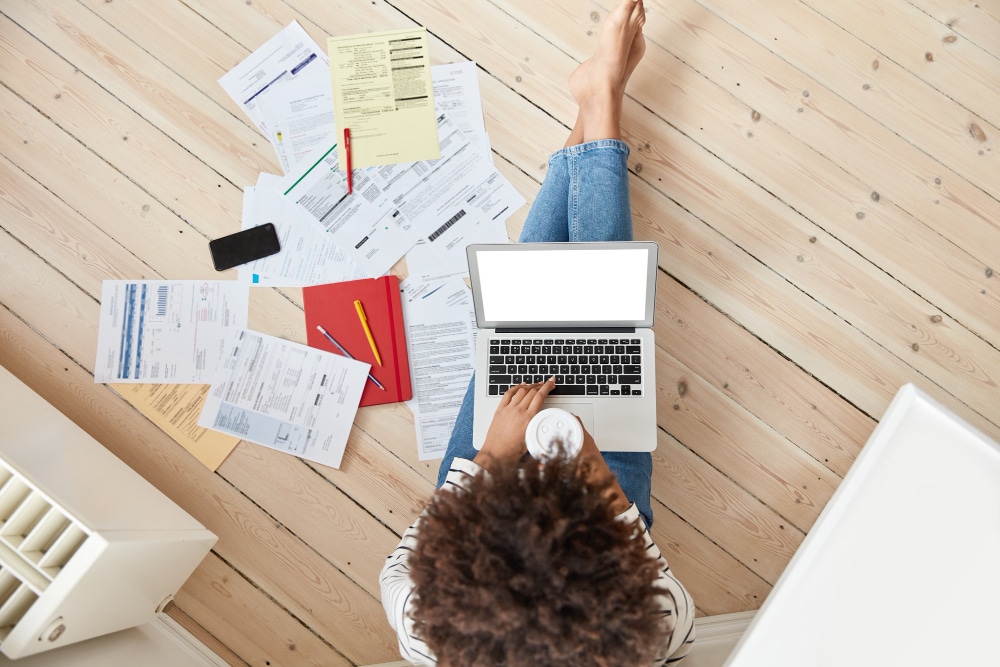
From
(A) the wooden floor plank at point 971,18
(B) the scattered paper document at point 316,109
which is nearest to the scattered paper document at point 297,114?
(B) the scattered paper document at point 316,109

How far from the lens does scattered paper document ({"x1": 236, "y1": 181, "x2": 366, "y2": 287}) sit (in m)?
1.37

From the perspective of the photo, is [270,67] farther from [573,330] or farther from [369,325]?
[573,330]

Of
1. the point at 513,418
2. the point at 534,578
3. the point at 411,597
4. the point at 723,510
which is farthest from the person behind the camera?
the point at 723,510

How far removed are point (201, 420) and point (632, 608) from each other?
103cm

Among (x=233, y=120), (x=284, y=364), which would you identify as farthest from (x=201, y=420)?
(x=233, y=120)

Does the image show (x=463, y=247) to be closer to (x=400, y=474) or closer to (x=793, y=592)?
(x=400, y=474)

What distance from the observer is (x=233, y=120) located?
141cm

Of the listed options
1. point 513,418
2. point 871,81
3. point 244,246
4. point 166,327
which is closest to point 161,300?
point 166,327

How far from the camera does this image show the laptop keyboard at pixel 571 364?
1.10 meters

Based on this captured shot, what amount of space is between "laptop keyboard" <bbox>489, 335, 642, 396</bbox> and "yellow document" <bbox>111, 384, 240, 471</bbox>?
0.63 meters

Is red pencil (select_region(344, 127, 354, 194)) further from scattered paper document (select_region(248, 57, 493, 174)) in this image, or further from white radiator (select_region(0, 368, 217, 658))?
white radiator (select_region(0, 368, 217, 658))

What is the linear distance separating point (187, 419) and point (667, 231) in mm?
1077

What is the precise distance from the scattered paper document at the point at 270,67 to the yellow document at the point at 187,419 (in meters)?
0.58

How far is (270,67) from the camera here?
141 centimetres
